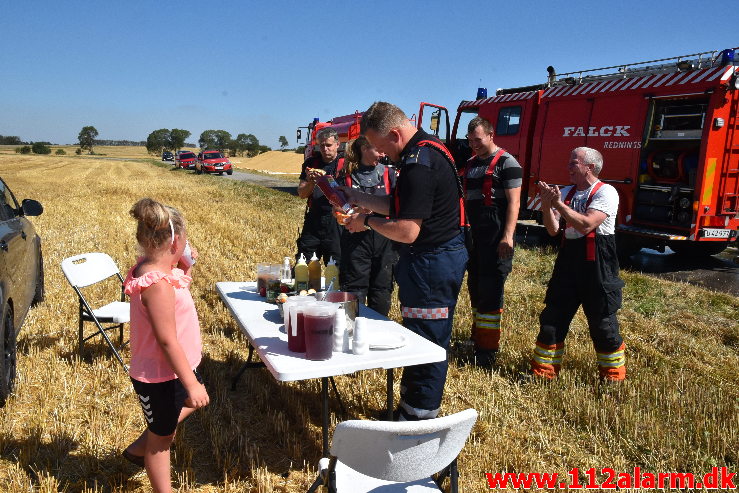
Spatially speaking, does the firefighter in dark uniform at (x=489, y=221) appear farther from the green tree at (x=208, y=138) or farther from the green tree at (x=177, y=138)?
the green tree at (x=208, y=138)

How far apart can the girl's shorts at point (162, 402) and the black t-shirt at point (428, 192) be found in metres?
1.37

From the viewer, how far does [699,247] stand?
1024 centimetres

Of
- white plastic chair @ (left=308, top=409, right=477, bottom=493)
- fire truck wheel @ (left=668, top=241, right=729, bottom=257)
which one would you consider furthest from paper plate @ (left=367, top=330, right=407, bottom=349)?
fire truck wheel @ (left=668, top=241, right=729, bottom=257)

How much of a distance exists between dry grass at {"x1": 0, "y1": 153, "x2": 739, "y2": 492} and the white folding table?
670 millimetres

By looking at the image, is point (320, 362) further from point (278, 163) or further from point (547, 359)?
point (278, 163)

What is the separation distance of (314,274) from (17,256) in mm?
2537

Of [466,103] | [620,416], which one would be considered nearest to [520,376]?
[620,416]

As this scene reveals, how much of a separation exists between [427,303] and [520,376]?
175cm

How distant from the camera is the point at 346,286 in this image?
451 centimetres

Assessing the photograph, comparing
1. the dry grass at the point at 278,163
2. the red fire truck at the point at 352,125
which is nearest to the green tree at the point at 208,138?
the dry grass at the point at 278,163

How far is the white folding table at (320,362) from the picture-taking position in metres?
2.66

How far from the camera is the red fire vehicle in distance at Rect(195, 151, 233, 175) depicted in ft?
129

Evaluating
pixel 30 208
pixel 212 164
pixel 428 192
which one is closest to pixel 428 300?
pixel 428 192

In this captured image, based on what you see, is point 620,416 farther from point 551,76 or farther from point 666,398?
point 551,76
